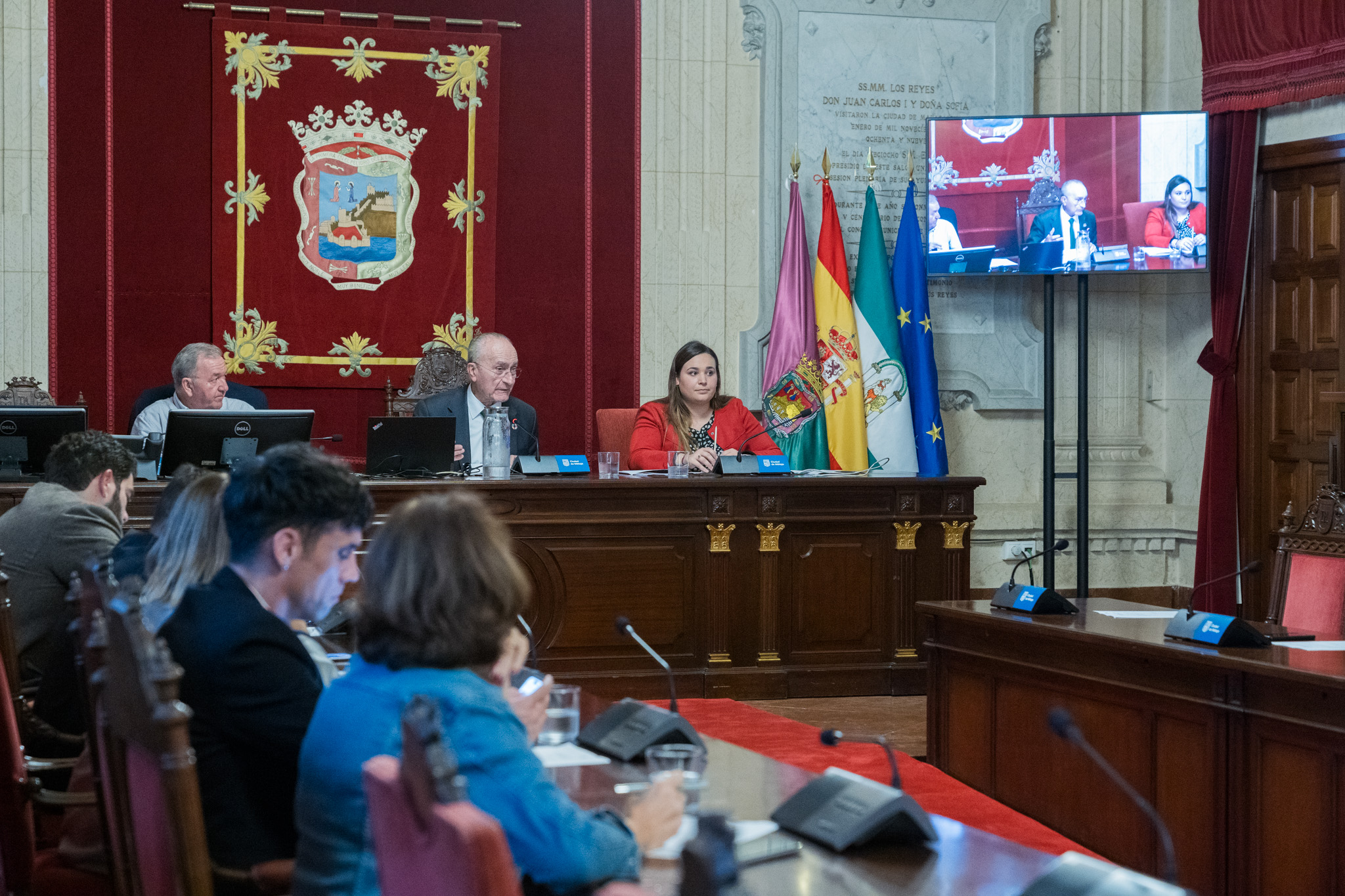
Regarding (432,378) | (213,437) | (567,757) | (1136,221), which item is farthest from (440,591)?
(1136,221)

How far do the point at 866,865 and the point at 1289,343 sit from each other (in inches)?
240

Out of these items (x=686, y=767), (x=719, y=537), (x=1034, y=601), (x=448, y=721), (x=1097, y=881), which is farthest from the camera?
(x=719, y=537)

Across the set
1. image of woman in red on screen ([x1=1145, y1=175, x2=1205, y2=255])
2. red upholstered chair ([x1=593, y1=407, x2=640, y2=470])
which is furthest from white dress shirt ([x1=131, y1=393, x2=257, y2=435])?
image of woman in red on screen ([x1=1145, y1=175, x2=1205, y2=255])

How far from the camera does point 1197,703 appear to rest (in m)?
3.10

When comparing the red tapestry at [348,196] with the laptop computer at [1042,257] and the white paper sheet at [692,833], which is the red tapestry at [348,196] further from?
the white paper sheet at [692,833]

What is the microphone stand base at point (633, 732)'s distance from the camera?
7.03 ft

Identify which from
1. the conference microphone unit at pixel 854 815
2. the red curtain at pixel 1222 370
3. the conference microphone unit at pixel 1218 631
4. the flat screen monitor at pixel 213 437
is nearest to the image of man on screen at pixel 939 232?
the red curtain at pixel 1222 370

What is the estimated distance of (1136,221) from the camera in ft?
22.4

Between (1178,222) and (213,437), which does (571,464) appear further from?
(1178,222)

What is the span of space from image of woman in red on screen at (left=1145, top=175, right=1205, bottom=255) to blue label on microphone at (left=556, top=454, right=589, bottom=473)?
319 centimetres

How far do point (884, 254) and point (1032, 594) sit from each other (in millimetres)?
3643

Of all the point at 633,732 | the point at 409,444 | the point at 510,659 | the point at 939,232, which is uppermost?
the point at 939,232

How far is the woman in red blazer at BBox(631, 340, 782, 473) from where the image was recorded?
5.95 meters

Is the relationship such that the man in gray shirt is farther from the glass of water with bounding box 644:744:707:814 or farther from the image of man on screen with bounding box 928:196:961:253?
the image of man on screen with bounding box 928:196:961:253
